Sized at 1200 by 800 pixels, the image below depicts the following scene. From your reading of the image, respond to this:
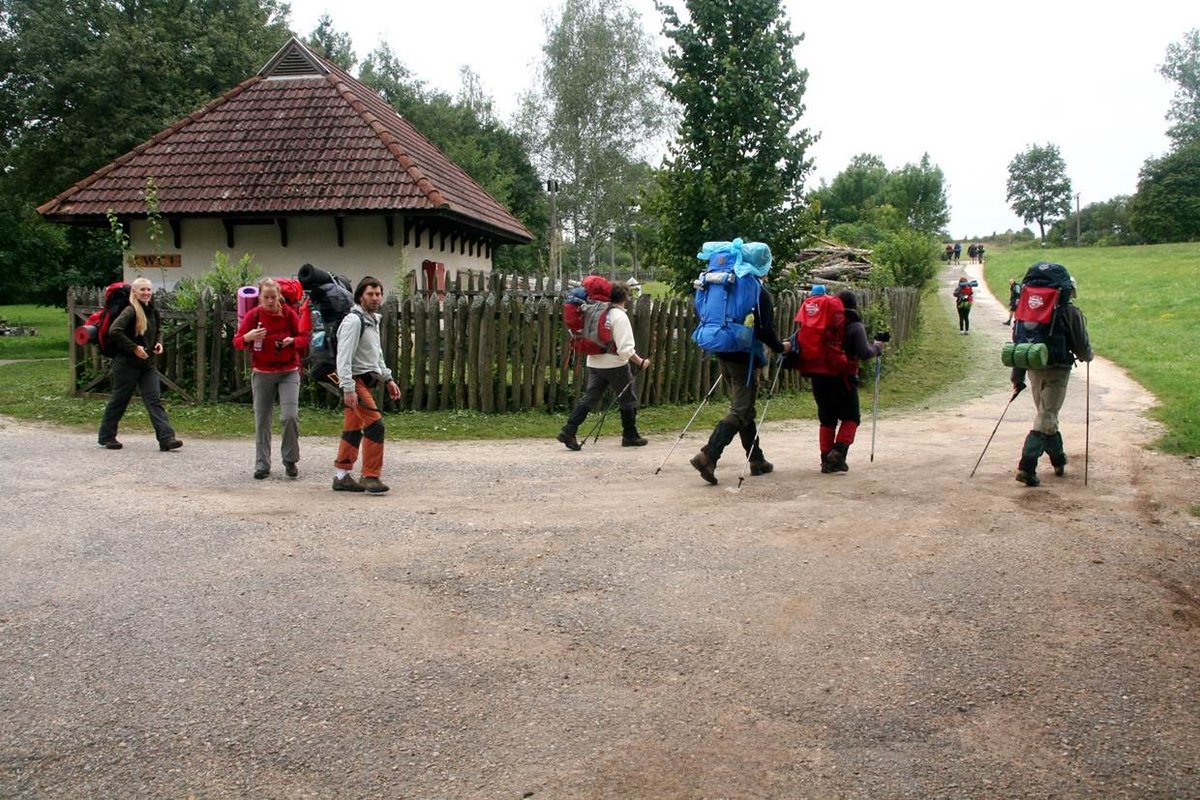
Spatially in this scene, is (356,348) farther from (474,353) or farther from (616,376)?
(474,353)

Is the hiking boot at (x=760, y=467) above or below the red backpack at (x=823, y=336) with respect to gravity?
below

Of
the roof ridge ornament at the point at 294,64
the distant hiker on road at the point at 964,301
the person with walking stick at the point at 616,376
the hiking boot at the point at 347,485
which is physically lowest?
the hiking boot at the point at 347,485

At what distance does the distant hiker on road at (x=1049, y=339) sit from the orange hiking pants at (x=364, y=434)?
5058 millimetres

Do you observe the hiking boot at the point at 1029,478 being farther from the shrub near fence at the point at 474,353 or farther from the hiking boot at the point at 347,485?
the shrub near fence at the point at 474,353

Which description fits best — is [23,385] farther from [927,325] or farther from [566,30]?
[566,30]

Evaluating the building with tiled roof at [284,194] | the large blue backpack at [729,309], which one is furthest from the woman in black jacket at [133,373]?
the building with tiled roof at [284,194]

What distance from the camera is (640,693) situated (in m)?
3.99

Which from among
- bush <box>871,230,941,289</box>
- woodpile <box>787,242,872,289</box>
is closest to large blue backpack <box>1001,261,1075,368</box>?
bush <box>871,230,941,289</box>

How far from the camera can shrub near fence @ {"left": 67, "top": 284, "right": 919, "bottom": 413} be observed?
38.9ft

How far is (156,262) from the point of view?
18250 mm

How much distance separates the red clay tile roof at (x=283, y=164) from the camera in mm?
17031

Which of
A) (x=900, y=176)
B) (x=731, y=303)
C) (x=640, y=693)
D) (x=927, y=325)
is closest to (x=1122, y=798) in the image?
(x=640, y=693)

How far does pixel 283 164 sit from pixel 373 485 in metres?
12.2

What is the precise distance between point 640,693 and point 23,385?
45.2 ft
